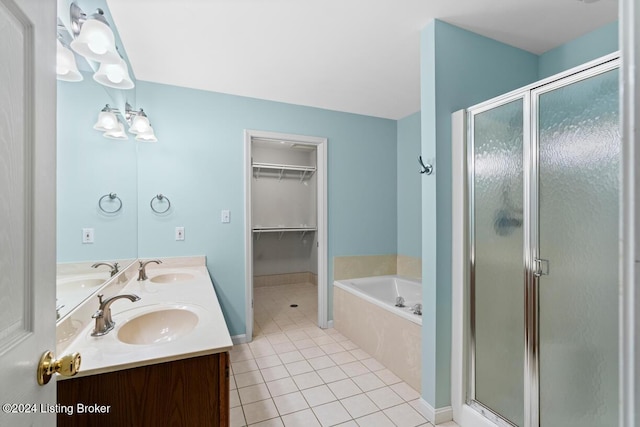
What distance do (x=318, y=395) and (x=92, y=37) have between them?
233 centimetres

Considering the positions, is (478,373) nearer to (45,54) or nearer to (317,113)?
(45,54)

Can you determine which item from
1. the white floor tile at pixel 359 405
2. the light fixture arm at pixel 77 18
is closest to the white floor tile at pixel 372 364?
the white floor tile at pixel 359 405

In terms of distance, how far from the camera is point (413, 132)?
10.8ft

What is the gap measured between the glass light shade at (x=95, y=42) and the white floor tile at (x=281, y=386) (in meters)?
2.15

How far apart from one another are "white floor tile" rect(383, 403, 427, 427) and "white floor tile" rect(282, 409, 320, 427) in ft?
1.52

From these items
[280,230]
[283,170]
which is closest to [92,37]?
[280,230]

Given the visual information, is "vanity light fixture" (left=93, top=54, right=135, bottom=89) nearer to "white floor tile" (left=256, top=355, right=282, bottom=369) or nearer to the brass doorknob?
the brass doorknob

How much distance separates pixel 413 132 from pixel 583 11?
1.70 m

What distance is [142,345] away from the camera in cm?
105

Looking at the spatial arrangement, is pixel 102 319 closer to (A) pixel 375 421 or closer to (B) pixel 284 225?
(A) pixel 375 421

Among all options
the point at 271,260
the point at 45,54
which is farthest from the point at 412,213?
the point at 45,54

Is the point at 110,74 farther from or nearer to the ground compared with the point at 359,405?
farther from the ground

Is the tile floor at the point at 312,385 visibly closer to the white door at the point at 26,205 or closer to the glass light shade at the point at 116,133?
the white door at the point at 26,205

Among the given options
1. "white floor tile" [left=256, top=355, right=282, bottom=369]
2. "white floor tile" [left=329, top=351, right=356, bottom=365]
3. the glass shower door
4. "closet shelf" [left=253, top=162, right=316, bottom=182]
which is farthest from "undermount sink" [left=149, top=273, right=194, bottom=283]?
"closet shelf" [left=253, top=162, right=316, bottom=182]
